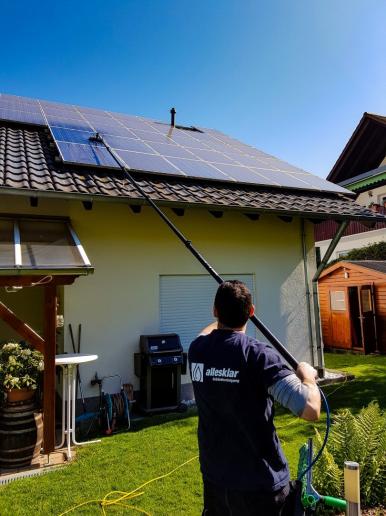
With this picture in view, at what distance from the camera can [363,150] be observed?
21.1m

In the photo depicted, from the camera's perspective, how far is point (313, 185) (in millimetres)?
9391

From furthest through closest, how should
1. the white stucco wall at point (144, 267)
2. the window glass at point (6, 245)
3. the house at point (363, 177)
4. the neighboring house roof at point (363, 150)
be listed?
the neighboring house roof at point (363, 150) < the house at point (363, 177) < the white stucco wall at point (144, 267) < the window glass at point (6, 245)

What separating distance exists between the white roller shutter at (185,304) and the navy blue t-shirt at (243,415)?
17.3 feet

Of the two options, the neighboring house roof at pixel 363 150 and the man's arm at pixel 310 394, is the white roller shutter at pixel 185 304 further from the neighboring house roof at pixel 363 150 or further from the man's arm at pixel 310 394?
the neighboring house roof at pixel 363 150

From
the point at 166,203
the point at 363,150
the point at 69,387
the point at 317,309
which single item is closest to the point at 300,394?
the point at 69,387

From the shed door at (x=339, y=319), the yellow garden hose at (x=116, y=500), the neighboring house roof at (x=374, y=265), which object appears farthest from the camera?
the shed door at (x=339, y=319)

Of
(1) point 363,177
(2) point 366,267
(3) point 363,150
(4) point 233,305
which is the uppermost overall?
(3) point 363,150

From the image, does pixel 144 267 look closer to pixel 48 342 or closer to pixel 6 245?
pixel 48 342

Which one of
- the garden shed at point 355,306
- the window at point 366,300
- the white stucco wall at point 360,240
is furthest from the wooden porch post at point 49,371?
the white stucco wall at point 360,240

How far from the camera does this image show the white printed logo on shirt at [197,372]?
213 centimetres

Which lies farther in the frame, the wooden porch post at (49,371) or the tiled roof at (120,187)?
the tiled roof at (120,187)

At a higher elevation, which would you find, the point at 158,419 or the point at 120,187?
the point at 120,187

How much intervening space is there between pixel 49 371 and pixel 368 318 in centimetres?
1120

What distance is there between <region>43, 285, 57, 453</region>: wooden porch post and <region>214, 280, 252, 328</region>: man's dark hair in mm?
3500
